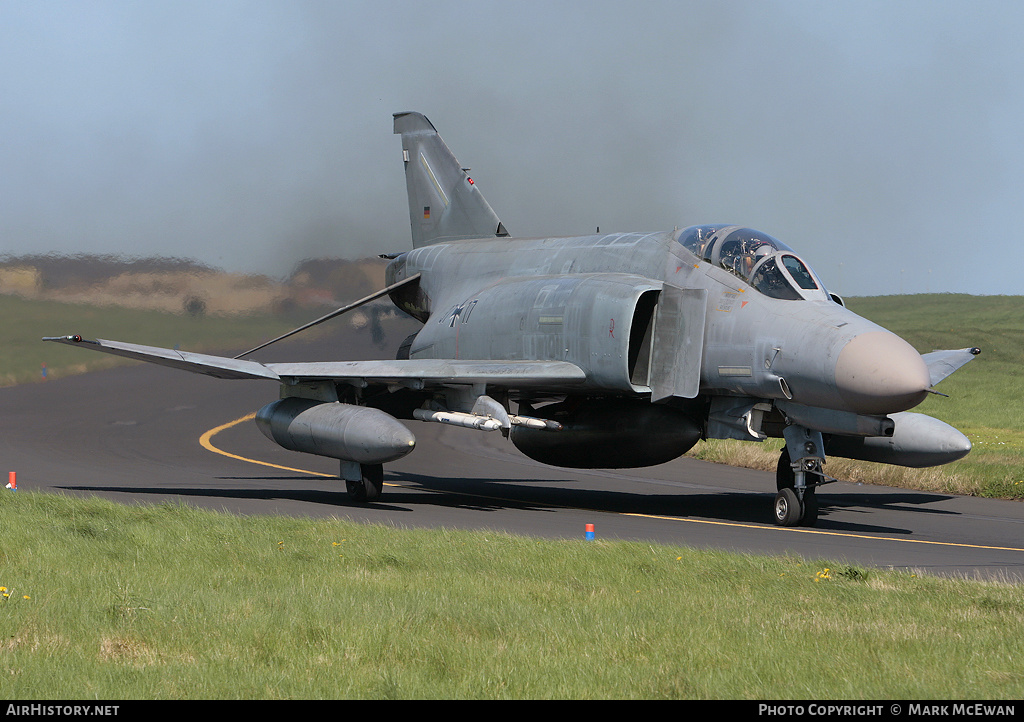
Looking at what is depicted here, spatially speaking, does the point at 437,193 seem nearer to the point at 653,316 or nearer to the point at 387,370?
the point at 387,370

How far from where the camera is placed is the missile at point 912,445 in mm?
15516

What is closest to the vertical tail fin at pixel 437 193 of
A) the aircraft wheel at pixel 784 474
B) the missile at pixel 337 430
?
the missile at pixel 337 430

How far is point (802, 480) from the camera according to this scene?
46.2 ft

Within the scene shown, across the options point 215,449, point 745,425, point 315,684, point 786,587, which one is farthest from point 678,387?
point 215,449

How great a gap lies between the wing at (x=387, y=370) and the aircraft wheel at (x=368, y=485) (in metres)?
1.34

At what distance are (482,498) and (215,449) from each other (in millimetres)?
9401

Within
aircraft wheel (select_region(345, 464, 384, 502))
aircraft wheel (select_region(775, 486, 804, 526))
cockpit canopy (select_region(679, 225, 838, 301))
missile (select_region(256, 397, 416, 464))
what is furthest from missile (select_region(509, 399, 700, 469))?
cockpit canopy (select_region(679, 225, 838, 301))

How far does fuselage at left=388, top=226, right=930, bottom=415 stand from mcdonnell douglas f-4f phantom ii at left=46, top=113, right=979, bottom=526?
0.03 metres

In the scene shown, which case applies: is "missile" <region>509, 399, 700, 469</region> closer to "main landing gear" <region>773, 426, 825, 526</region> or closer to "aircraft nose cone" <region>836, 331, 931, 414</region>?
"main landing gear" <region>773, 426, 825, 526</region>

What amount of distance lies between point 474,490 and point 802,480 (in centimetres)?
694

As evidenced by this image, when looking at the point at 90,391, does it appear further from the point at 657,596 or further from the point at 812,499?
the point at 657,596

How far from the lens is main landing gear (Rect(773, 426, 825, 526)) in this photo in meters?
14.0

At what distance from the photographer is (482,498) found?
1805 cm
